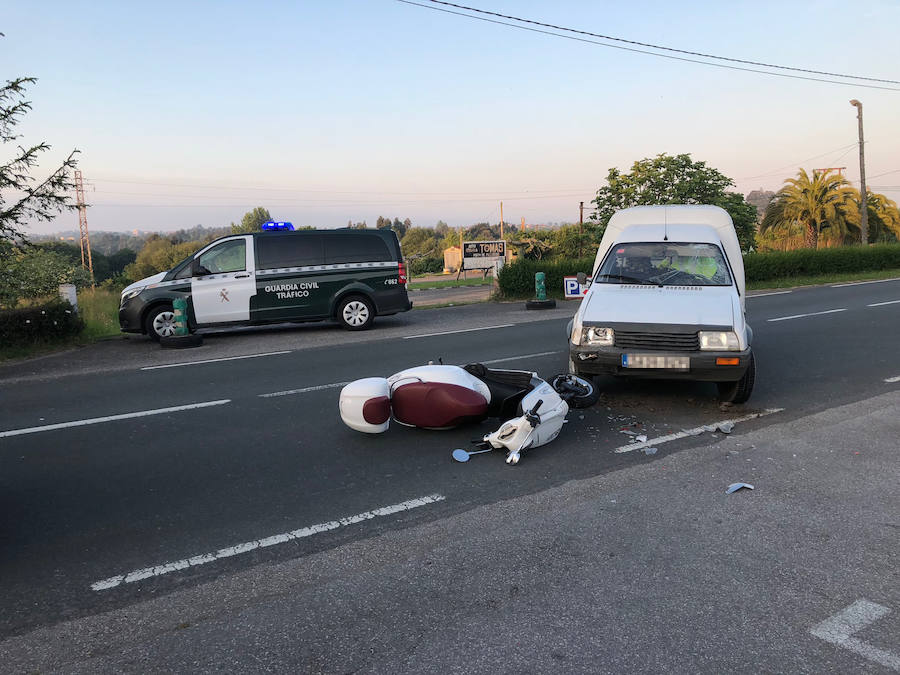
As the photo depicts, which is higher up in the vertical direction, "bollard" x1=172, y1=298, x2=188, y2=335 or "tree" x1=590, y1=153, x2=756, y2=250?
"tree" x1=590, y1=153, x2=756, y2=250

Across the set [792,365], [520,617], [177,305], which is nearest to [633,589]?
[520,617]

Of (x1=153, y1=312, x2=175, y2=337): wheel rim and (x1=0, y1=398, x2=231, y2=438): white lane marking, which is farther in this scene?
(x1=153, y1=312, x2=175, y2=337): wheel rim

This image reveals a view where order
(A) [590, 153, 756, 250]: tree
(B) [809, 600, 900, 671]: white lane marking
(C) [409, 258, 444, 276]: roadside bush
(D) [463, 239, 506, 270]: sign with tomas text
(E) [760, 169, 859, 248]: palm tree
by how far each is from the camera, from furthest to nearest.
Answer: (C) [409, 258, 444, 276]: roadside bush → (E) [760, 169, 859, 248]: palm tree → (A) [590, 153, 756, 250]: tree → (D) [463, 239, 506, 270]: sign with tomas text → (B) [809, 600, 900, 671]: white lane marking

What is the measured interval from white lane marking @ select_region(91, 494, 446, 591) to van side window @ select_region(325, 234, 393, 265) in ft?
33.1

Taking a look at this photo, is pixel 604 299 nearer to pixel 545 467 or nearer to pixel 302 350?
pixel 545 467

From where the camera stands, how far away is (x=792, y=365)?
A: 9.10 m

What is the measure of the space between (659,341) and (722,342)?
0.59 meters

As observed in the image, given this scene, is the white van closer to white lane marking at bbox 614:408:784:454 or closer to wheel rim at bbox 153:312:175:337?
white lane marking at bbox 614:408:784:454

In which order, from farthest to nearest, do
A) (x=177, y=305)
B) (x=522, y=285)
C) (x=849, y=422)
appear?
1. (x=522, y=285)
2. (x=177, y=305)
3. (x=849, y=422)

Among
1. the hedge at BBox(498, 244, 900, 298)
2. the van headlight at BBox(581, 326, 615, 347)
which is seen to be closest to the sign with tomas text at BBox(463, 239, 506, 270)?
the hedge at BBox(498, 244, 900, 298)

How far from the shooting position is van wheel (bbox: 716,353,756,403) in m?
6.72

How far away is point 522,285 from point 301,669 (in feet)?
63.5

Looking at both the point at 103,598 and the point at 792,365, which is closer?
the point at 103,598

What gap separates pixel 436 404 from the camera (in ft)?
19.4
